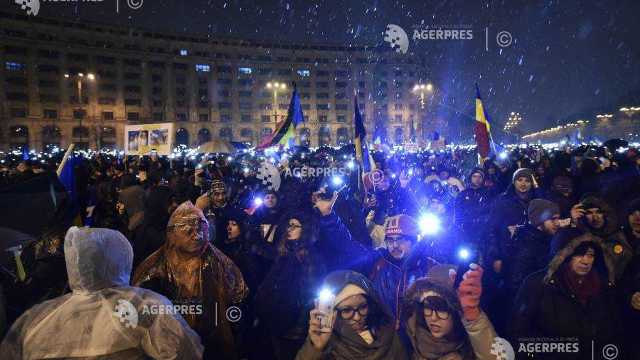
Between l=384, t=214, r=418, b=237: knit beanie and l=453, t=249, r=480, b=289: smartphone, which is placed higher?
l=384, t=214, r=418, b=237: knit beanie

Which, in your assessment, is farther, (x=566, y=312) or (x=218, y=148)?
(x=218, y=148)

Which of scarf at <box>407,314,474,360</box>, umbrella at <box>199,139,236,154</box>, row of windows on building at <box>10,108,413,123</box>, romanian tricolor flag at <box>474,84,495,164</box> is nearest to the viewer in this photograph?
scarf at <box>407,314,474,360</box>

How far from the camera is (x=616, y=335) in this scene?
3398 millimetres

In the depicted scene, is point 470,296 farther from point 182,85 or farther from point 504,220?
point 182,85

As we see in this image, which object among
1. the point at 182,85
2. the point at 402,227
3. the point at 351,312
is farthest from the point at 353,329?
the point at 182,85

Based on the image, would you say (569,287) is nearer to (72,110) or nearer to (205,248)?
(205,248)

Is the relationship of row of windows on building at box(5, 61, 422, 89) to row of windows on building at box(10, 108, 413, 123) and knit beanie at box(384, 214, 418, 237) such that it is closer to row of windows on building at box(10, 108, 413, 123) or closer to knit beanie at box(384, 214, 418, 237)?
row of windows on building at box(10, 108, 413, 123)

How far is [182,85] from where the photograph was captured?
81.8 meters

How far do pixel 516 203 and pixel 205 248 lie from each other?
4.12 m

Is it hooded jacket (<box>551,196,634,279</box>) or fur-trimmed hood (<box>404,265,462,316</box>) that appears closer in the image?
fur-trimmed hood (<box>404,265,462,316</box>)

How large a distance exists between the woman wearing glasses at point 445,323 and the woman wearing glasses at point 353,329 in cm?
14

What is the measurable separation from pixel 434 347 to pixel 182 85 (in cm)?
8469

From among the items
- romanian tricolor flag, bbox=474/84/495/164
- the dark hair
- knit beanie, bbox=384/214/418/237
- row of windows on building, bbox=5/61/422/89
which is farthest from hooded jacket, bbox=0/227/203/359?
row of windows on building, bbox=5/61/422/89

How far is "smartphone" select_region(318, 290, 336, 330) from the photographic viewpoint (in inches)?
112
